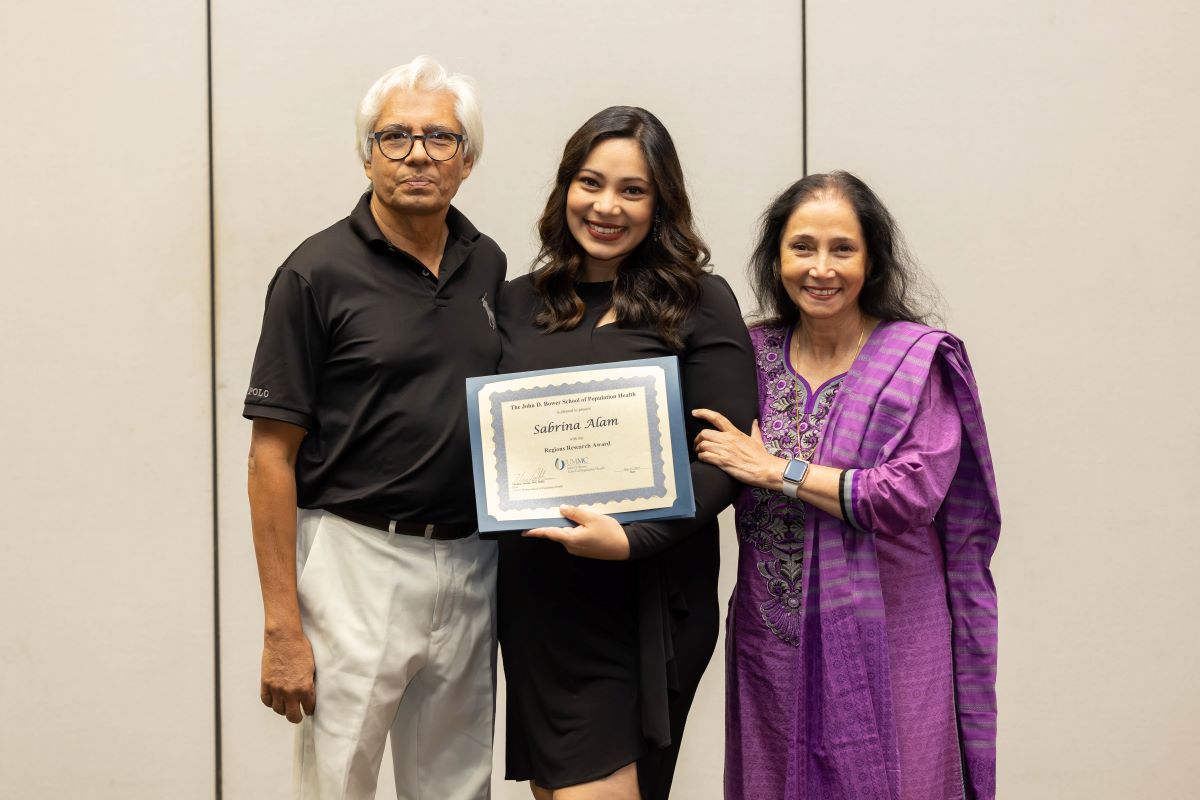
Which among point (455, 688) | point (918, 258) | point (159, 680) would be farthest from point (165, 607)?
point (918, 258)

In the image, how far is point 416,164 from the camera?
172 cm

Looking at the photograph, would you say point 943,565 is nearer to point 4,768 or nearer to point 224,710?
point 224,710

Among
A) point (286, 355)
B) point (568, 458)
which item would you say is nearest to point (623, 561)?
point (568, 458)

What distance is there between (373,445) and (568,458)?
33 cm

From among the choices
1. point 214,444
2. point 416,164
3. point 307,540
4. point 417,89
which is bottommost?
point 307,540

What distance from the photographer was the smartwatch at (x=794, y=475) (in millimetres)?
1693

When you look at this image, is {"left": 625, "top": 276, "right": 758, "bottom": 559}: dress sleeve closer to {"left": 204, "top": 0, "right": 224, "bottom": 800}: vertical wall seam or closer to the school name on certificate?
the school name on certificate

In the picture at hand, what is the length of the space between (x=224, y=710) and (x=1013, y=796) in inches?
85.0

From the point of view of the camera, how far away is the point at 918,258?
271 centimetres

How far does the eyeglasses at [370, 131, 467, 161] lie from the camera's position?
1.73 m

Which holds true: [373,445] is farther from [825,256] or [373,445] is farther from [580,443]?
[825,256]

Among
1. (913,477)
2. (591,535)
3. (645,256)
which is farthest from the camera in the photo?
(645,256)

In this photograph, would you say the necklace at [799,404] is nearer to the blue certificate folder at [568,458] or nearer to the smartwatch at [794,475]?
the smartwatch at [794,475]
